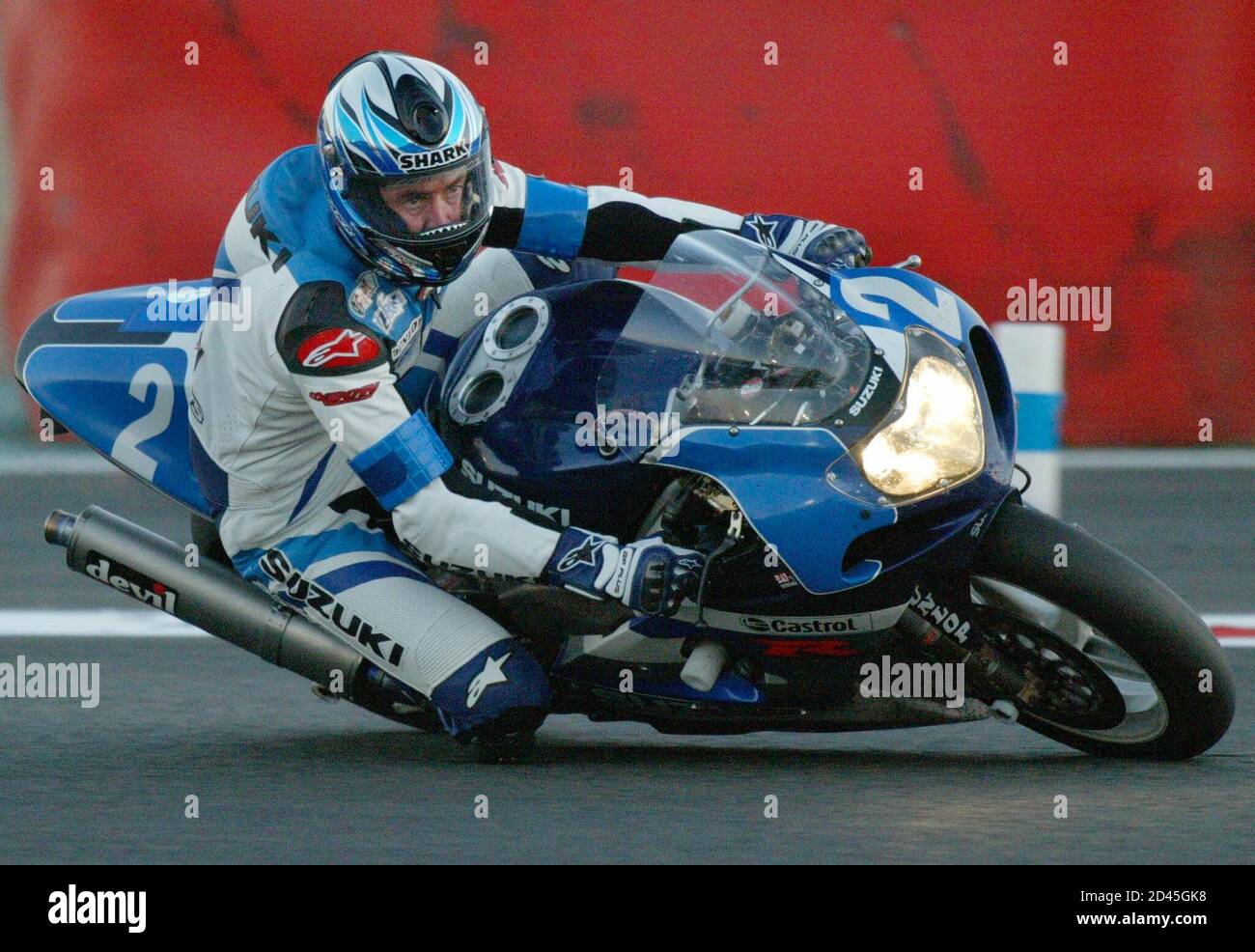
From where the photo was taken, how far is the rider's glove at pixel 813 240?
16.1ft

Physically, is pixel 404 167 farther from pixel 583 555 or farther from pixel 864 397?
pixel 864 397

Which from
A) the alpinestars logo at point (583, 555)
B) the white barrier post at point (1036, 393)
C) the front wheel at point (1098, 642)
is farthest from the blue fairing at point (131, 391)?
the white barrier post at point (1036, 393)

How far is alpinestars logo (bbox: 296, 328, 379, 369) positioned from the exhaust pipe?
71 cm

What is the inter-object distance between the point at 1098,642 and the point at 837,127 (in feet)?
13.6

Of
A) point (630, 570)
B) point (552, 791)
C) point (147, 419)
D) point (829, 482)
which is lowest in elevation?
point (552, 791)

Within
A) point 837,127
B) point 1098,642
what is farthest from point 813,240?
point 837,127

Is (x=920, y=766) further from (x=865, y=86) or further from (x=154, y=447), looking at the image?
(x=865, y=86)

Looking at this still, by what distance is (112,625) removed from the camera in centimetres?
661

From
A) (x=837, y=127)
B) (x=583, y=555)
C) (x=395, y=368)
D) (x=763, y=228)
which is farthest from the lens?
(x=837, y=127)

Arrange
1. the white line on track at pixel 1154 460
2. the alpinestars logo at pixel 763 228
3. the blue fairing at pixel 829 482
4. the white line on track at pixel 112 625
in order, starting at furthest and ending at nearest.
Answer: the white line on track at pixel 1154 460
the white line on track at pixel 112 625
the alpinestars logo at pixel 763 228
the blue fairing at pixel 829 482

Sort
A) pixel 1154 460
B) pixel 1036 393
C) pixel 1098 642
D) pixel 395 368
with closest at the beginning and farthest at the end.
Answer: pixel 1098 642 < pixel 395 368 < pixel 1036 393 < pixel 1154 460

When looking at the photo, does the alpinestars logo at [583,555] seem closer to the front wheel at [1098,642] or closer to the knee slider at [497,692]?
the knee slider at [497,692]

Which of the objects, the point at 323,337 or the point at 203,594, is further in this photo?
the point at 203,594

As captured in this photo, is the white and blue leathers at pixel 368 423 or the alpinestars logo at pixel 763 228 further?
the alpinestars logo at pixel 763 228
